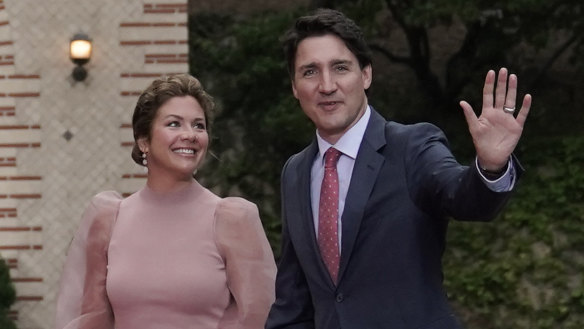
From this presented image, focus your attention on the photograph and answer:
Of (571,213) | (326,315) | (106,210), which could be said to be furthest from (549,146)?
(326,315)

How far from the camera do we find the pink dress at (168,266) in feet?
18.0

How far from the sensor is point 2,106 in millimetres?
12250

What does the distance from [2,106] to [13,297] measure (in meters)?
1.73

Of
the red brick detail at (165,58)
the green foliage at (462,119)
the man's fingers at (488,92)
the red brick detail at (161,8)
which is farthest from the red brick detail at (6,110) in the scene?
the man's fingers at (488,92)

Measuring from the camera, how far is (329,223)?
14.8 feet

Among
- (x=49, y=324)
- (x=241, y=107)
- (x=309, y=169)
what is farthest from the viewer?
(x=241, y=107)

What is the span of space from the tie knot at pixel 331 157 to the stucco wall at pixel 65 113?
755 centimetres

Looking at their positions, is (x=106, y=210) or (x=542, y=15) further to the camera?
(x=542, y=15)

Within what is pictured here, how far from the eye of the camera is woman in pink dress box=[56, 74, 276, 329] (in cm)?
548

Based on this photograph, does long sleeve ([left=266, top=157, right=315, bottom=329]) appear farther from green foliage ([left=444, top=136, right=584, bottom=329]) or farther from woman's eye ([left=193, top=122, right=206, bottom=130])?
green foliage ([left=444, top=136, right=584, bottom=329])

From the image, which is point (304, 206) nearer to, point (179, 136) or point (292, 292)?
point (292, 292)

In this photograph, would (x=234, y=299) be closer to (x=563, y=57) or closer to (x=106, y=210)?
(x=106, y=210)

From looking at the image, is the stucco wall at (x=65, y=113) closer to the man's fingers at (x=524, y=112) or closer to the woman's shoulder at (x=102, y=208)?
the woman's shoulder at (x=102, y=208)

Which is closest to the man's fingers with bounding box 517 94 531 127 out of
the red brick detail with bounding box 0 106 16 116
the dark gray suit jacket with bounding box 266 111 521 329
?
the dark gray suit jacket with bounding box 266 111 521 329
